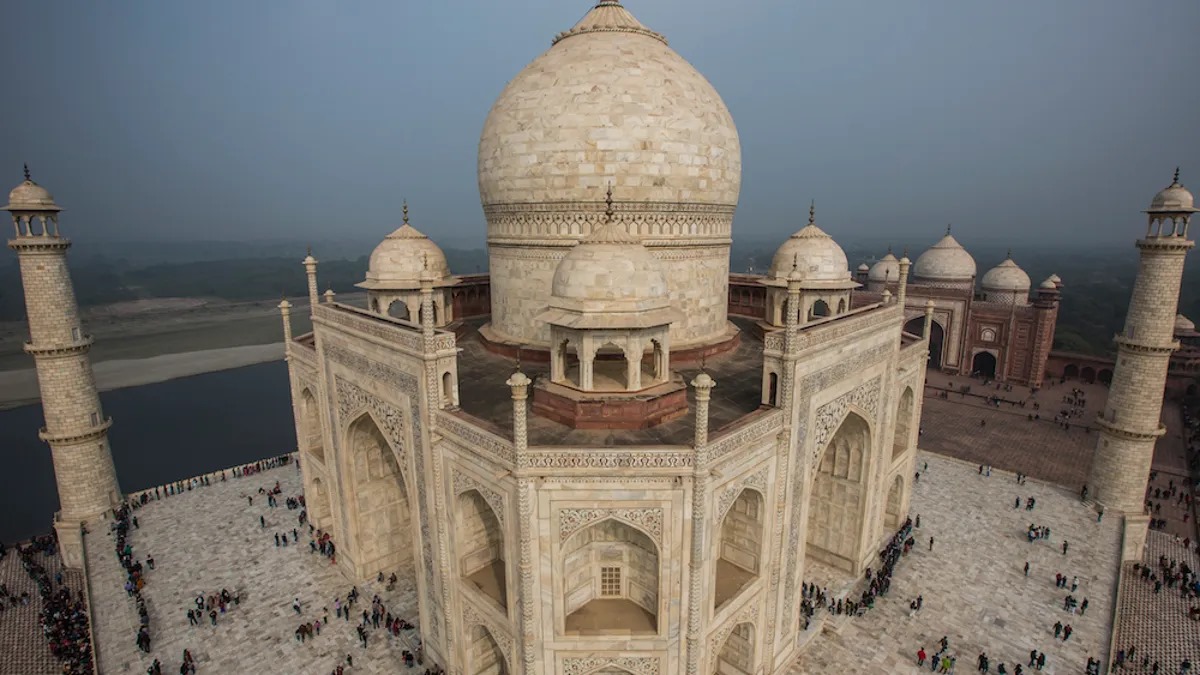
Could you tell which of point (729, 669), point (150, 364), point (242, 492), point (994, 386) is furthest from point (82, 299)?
point (994, 386)

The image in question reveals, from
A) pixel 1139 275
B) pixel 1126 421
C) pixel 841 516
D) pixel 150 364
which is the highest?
pixel 1139 275

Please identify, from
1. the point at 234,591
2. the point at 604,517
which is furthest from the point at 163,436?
the point at 604,517

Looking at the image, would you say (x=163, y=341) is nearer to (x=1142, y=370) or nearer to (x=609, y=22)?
(x=609, y=22)

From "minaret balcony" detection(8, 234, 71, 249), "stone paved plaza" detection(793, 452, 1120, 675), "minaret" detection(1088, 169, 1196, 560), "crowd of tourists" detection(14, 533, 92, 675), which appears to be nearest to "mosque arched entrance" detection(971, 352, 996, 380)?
"stone paved plaza" detection(793, 452, 1120, 675)

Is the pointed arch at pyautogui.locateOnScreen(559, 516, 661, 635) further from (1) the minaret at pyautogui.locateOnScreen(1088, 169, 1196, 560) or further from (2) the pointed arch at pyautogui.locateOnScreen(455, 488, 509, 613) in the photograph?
(1) the minaret at pyautogui.locateOnScreen(1088, 169, 1196, 560)

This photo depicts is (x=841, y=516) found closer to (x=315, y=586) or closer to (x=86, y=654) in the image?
(x=315, y=586)

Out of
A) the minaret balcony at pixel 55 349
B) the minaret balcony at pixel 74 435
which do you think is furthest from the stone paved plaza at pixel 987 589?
the minaret balcony at pixel 55 349
